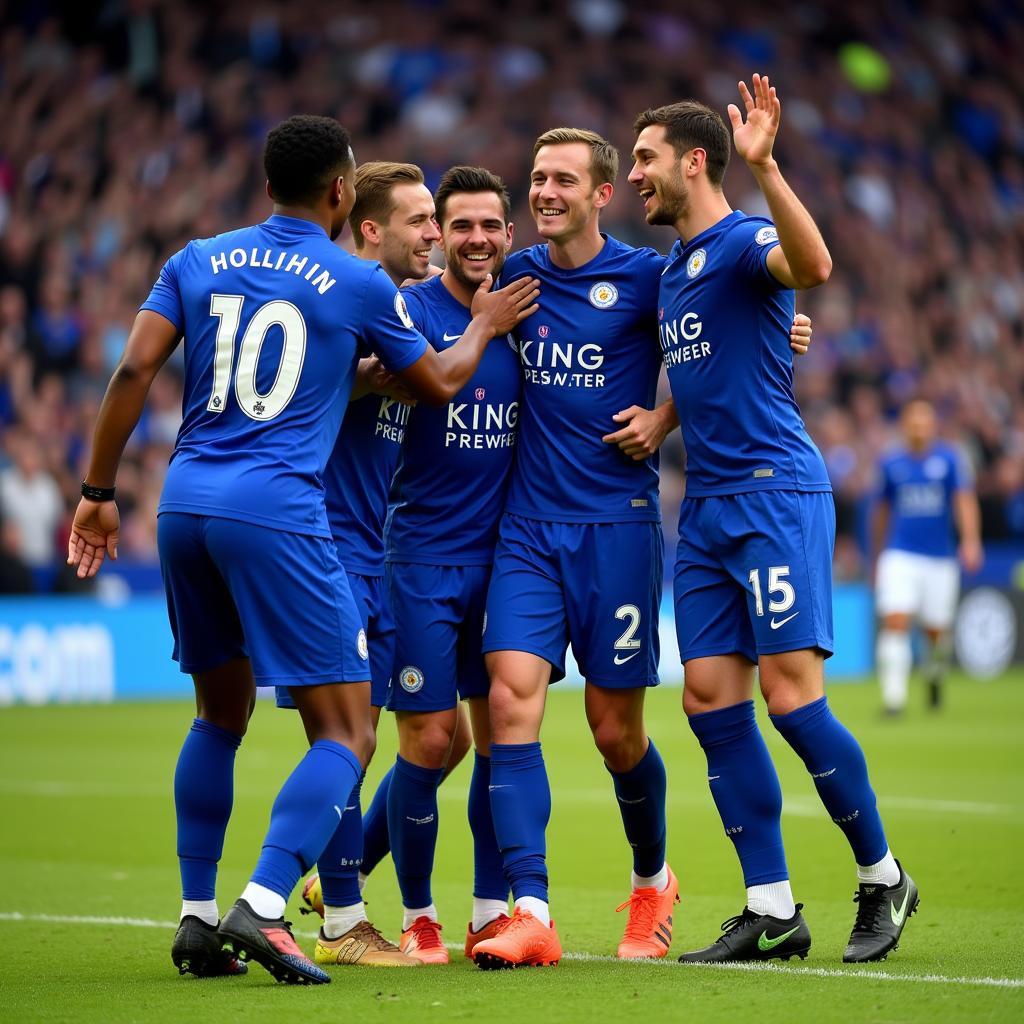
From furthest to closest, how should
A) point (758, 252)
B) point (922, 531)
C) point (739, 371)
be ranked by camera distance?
point (922, 531)
point (739, 371)
point (758, 252)

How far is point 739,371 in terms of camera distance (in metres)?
5.39

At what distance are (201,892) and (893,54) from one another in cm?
2570

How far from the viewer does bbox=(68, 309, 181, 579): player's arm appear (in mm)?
4910

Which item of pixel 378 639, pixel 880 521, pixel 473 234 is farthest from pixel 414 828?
pixel 880 521

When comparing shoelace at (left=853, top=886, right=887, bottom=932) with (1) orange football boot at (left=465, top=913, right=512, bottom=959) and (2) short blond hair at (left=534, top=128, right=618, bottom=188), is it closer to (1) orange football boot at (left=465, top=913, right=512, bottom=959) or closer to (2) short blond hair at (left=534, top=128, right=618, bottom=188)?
(1) orange football boot at (left=465, top=913, right=512, bottom=959)

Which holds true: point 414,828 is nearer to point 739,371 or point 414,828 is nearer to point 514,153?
point 739,371

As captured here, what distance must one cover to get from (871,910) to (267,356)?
7.94 ft

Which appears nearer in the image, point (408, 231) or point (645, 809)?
point (645, 809)

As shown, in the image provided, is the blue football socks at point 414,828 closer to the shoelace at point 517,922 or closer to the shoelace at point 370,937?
the shoelace at point 370,937

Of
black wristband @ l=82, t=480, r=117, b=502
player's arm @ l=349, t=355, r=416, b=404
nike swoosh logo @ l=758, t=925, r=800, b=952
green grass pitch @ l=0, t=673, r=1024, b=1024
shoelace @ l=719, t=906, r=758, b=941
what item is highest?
player's arm @ l=349, t=355, r=416, b=404

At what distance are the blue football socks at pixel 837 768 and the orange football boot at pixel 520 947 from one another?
924mm

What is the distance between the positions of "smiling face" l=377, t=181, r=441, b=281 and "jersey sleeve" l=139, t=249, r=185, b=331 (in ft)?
3.44

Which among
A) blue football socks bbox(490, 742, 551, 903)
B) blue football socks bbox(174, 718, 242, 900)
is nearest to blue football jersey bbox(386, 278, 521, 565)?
blue football socks bbox(490, 742, 551, 903)

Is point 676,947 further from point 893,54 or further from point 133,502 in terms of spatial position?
point 893,54
